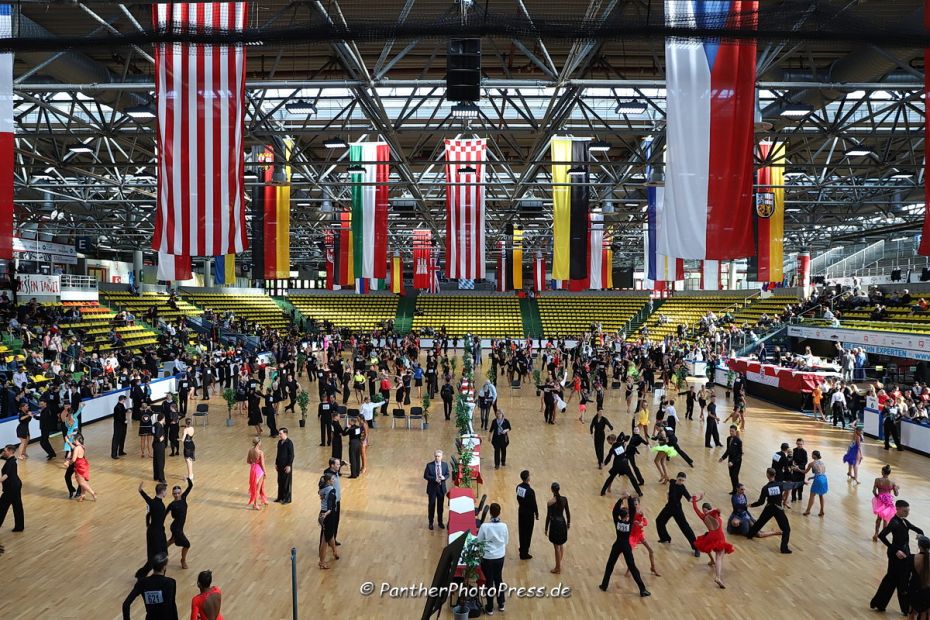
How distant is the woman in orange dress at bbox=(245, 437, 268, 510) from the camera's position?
11.0m

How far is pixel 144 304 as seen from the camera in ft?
129

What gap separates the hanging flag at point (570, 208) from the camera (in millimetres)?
17297

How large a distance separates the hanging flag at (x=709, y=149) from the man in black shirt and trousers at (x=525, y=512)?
140 inches

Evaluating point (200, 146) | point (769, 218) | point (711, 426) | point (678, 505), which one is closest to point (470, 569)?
point (678, 505)

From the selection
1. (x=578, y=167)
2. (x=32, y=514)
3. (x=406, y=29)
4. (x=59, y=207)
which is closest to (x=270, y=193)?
(x=578, y=167)

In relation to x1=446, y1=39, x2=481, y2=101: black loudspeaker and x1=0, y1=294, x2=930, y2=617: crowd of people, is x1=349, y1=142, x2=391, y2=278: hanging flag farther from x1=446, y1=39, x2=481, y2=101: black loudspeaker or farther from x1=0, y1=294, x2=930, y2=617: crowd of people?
x1=446, y1=39, x2=481, y2=101: black loudspeaker

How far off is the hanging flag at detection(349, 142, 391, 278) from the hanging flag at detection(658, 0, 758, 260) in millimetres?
10445

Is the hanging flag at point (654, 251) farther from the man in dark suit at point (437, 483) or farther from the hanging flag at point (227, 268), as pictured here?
the hanging flag at point (227, 268)

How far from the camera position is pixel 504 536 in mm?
7543

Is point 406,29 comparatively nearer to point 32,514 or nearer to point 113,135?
point 32,514

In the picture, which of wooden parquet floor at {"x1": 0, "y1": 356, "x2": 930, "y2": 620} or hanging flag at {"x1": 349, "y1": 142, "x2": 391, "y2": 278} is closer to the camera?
wooden parquet floor at {"x1": 0, "y1": 356, "x2": 930, "y2": 620}

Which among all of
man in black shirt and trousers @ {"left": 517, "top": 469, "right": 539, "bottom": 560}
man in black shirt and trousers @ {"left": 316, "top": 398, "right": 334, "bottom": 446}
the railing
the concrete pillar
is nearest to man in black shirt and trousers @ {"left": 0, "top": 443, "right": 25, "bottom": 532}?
man in black shirt and trousers @ {"left": 316, "top": 398, "right": 334, "bottom": 446}

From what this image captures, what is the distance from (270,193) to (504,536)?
1296cm

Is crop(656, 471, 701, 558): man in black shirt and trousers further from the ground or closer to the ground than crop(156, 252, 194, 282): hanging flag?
closer to the ground
